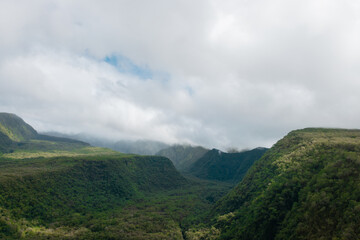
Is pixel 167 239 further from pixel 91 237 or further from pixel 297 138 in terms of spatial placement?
pixel 297 138

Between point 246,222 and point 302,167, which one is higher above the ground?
point 302,167

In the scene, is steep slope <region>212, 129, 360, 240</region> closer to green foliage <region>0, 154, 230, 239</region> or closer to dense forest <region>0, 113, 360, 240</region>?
dense forest <region>0, 113, 360, 240</region>

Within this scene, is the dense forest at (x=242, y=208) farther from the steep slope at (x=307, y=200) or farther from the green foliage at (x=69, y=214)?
the green foliage at (x=69, y=214)

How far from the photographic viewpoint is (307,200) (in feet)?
283

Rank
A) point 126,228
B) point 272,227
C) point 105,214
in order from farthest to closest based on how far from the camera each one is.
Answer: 1. point 105,214
2. point 126,228
3. point 272,227

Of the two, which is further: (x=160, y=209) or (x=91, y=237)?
(x=160, y=209)

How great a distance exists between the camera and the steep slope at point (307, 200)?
70.4 m

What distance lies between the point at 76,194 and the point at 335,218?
19556 cm

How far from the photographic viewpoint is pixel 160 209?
623 feet

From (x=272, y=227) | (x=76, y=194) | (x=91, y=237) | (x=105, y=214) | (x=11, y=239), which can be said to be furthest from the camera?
(x=76, y=194)

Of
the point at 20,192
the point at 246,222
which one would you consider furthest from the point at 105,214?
the point at 246,222

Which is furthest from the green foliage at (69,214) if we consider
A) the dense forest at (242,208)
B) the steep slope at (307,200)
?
the steep slope at (307,200)

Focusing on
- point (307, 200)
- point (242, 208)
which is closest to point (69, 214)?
point (242, 208)

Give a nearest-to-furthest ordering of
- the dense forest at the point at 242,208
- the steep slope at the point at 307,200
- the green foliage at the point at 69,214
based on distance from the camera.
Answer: the steep slope at the point at 307,200 → the dense forest at the point at 242,208 → the green foliage at the point at 69,214
